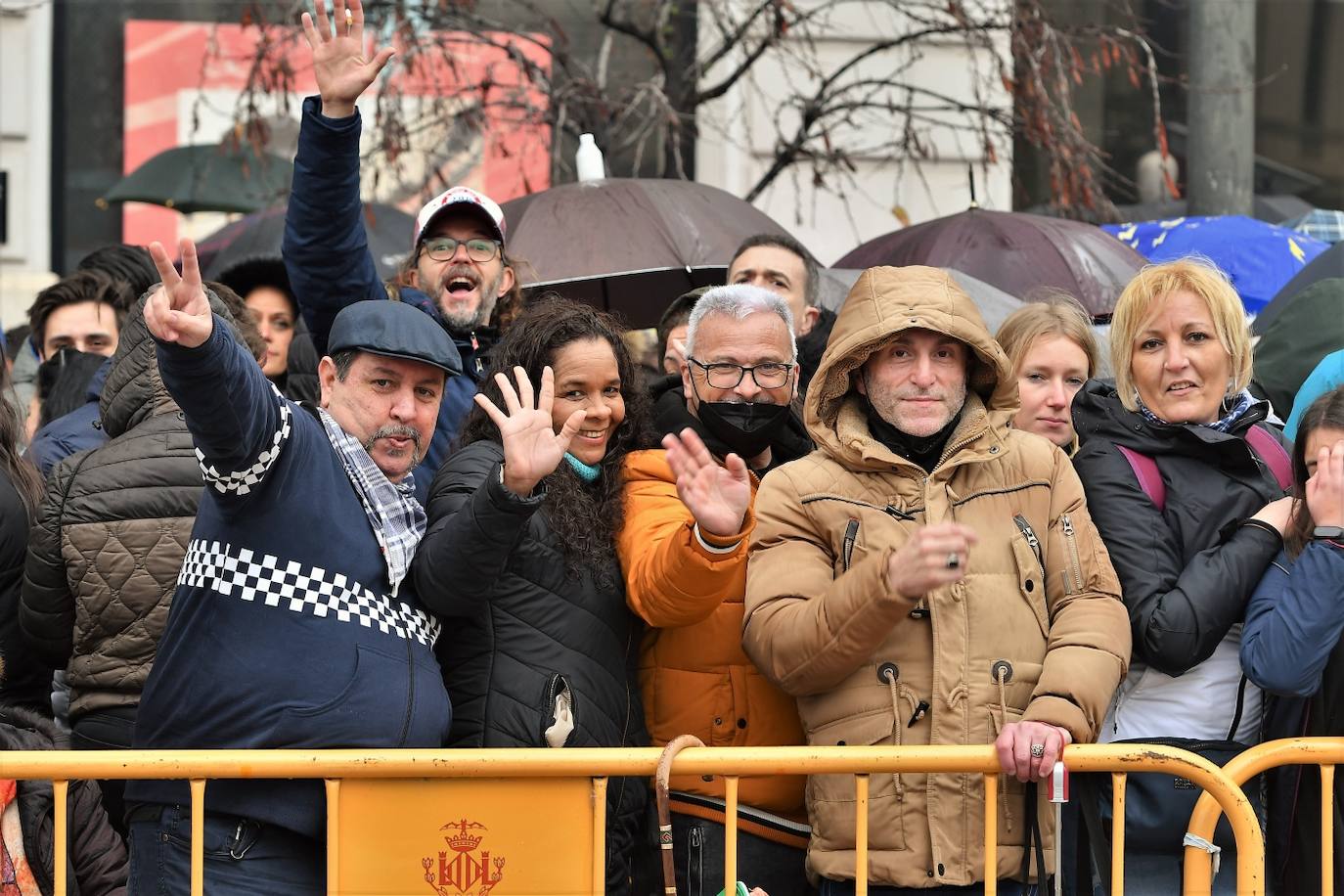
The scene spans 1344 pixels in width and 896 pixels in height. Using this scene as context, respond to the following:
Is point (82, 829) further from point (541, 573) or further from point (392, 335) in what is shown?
point (392, 335)

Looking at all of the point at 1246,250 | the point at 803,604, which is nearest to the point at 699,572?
the point at 803,604

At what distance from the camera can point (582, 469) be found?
401 cm

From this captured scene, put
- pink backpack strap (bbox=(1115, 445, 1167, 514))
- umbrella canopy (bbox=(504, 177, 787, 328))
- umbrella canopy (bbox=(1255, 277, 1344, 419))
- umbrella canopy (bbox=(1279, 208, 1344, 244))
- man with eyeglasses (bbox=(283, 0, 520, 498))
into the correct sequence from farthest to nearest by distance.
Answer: umbrella canopy (bbox=(1279, 208, 1344, 244)), umbrella canopy (bbox=(504, 177, 787, 328)), umbrella canopy (bbox=(1255, 277, 1344, 419)), man with eyeglasses (bbox=(283, 0, 520, 498)), pink backpack strap (bbox=(1115, 445, 1167, 514))

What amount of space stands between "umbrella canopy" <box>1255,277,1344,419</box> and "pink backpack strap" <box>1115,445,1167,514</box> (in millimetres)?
1536

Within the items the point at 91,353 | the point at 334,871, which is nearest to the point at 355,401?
the point at 334,871

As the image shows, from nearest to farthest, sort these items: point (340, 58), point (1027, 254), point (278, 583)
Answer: point (278, 583), point (340, 58), point (1027, 254)

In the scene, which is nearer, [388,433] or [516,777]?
[516,777]

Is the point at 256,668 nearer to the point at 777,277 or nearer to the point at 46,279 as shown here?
the point at 777,277

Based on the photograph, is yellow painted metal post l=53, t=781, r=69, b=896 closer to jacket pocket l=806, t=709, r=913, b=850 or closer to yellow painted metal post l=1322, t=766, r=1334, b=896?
jacket pocket l=806, t=709, r=913, b=850

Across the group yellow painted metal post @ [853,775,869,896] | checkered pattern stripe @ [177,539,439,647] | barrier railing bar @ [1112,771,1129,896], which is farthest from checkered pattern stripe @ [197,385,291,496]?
barrier railing bar @ [1112,771,1129,896]

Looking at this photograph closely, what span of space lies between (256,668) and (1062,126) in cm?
629

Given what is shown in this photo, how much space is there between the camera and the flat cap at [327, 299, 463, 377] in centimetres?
370

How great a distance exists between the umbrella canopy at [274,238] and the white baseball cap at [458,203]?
84.4 inches

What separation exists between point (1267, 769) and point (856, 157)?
689 cm
